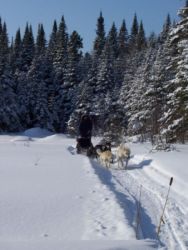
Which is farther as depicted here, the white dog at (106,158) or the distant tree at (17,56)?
the distant tree at (17,56)

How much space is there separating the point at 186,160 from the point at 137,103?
26.8 meters

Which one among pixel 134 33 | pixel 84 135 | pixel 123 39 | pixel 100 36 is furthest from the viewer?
pixel 134 33

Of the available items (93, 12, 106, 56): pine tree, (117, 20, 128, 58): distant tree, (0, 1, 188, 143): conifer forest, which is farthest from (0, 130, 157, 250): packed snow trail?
(117, 20, 128, 58): distant tree

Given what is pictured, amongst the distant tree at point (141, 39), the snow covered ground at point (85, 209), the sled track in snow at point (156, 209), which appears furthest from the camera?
the distant tree at point (141, 39)

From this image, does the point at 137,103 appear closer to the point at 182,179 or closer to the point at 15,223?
the point at 182,179

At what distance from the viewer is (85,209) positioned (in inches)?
298

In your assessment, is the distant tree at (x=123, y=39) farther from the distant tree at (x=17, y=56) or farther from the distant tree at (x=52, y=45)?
the distant tree at (x=17, y=56)

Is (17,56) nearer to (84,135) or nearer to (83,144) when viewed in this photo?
(84,135)

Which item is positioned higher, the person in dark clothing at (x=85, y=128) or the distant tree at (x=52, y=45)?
the distant tree at (x=52, y=45)

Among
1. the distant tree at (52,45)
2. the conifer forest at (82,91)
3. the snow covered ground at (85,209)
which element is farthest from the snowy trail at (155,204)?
the distant tree at (52,45)

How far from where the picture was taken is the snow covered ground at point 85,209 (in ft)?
19.0

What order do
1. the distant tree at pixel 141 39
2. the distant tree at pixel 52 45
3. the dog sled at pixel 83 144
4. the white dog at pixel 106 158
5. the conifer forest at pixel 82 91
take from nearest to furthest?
1. the white dog at pixel 106 158
2. the dog sled at pixel 83 144
3. the conifer forest at pixel 82 91
4. the distant tree at pixel 52 45
5. the distant tree at pixel 141 39

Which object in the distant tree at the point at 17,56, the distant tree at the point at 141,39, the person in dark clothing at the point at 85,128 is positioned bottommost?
the person in dark clothing at the point at 85,128

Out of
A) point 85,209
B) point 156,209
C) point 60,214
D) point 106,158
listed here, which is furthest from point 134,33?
point 60,214
